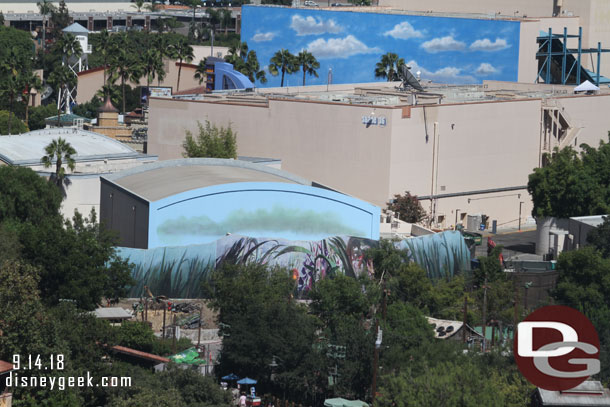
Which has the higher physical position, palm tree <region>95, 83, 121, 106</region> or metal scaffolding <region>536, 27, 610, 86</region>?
metal scaffolding <region>536, 27, 610, 86</region>

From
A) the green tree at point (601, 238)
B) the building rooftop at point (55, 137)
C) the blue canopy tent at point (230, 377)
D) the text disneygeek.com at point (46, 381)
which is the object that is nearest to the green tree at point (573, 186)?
the green tree at point (601, 238)

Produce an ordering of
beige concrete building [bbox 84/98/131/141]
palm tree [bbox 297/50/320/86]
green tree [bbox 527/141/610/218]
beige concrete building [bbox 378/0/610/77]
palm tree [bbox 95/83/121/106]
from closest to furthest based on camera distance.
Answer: green tree [bbox 527/141/610/218] → beige concrete building [bbox 84/98/131/141] → palm tree [bbox 95/83/121/106] → beige concrete building [bbox 378/0/610/77] → palm tree [bbox 297/50/320/86]

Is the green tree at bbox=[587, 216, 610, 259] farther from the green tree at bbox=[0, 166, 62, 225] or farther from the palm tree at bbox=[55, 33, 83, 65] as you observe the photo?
the palm tree at bbox=[55, 33, 83, 65]

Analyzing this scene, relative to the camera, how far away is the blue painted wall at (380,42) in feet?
394

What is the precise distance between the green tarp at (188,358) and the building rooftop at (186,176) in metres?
14.8

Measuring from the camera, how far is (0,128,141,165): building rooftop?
76250 mm

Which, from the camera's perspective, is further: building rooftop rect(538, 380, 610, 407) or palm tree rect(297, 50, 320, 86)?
palm tree rect(297, 50, 320, 86)

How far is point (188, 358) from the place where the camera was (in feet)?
158

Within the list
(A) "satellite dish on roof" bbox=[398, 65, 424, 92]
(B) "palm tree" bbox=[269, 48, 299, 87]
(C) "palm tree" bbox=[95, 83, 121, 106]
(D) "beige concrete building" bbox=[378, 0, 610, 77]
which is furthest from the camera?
(B) "palm tree" bbox=[269, 48, 299, 87]

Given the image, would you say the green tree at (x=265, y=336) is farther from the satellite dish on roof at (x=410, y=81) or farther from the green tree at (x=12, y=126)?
the green tree at (x=12, y=126)


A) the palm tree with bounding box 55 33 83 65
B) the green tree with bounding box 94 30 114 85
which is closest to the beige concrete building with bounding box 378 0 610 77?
the green tree with bounding box 94 30 114 85

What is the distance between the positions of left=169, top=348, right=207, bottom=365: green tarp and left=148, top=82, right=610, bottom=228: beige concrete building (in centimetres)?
3250

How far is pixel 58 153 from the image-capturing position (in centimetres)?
7312

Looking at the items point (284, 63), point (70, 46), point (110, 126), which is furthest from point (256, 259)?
point (70, 46)
